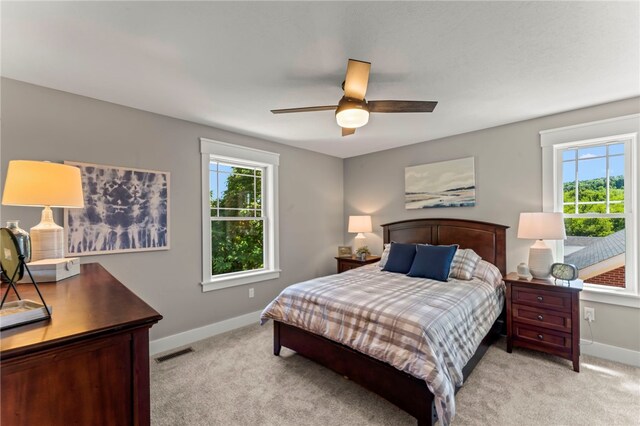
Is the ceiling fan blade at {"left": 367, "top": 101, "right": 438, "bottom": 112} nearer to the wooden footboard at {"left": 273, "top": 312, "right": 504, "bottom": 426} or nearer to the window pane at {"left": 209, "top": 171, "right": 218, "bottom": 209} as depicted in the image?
the wooden footboard at {"left": 273, "top": 312, "right": 504, "bottom": 426}

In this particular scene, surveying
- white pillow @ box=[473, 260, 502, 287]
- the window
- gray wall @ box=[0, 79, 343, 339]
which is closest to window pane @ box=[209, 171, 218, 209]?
gray wall @ box=[0, 79, 343, 339]

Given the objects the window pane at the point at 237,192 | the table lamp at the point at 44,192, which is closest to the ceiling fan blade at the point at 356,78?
the table lamp at the point at 44,192

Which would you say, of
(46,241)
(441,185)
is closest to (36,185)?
(46,241)

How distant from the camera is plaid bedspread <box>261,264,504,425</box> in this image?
1.79m

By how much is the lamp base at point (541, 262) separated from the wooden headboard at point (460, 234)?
0.47 meters

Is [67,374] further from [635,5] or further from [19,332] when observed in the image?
[635,5]

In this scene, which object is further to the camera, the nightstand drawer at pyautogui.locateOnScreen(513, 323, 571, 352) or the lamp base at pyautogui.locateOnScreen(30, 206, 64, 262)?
the nightstand drawer at pyautogui.locateOnScreen(513, 323, 571, 352)

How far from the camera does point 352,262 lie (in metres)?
4.30

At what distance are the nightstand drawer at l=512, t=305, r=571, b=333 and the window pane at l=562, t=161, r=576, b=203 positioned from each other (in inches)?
49.5

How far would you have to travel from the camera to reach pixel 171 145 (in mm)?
3088

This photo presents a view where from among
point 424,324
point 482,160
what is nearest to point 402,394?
point 424,324

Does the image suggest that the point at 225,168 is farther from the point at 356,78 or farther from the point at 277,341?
the point at 356,78

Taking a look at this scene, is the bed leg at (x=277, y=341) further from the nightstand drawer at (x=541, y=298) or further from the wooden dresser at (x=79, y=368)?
the nightstand drawer at (x=541, y=298)

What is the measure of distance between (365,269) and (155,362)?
2.45m
